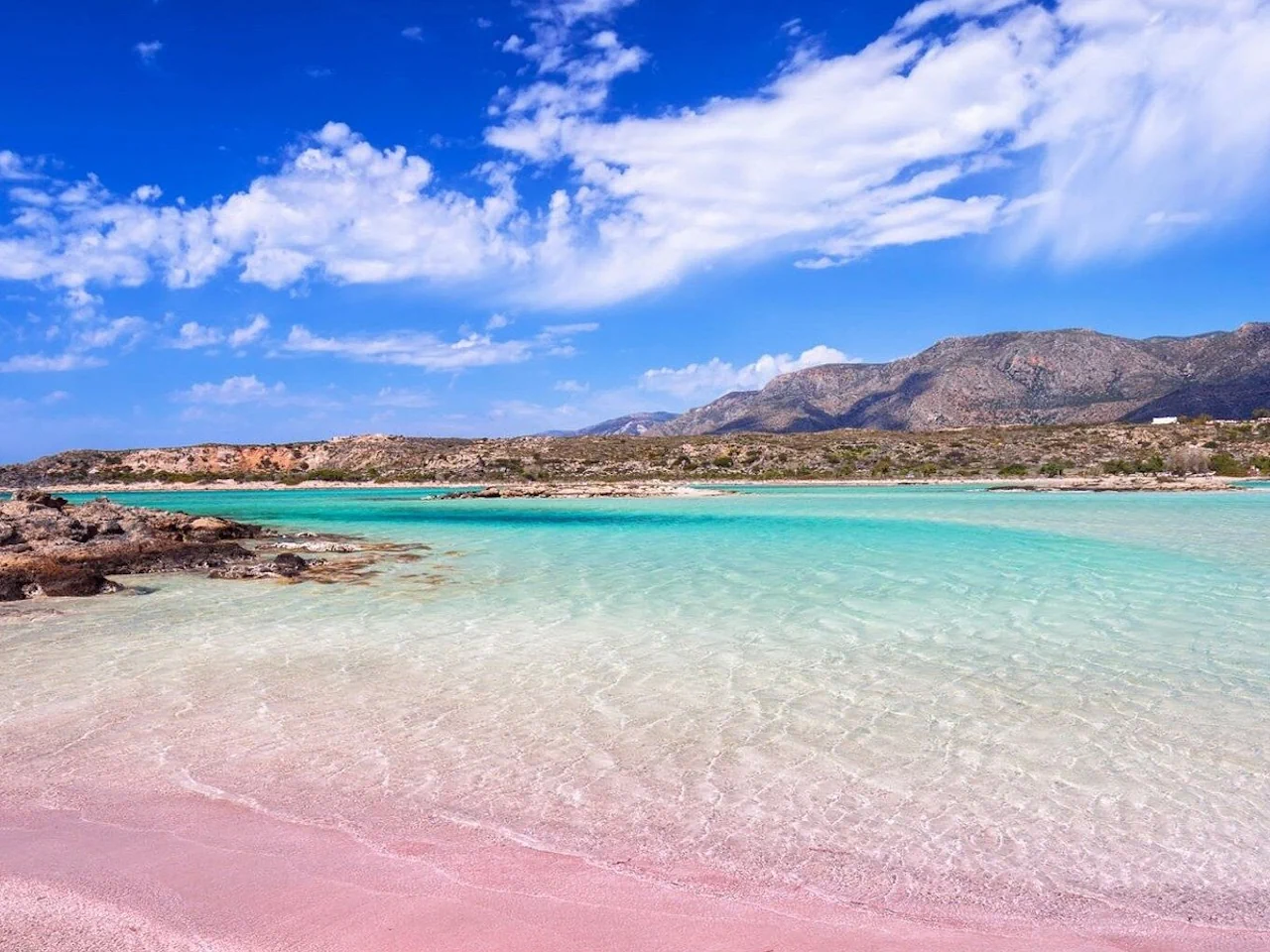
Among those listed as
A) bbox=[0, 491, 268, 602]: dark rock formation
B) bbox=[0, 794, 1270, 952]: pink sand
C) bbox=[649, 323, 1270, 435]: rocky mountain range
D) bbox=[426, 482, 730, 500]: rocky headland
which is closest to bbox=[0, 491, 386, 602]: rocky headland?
bbox=[0, 491, 268, 602]: dark rock formation

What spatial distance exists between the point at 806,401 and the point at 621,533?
468 feet

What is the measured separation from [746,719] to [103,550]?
1623 cm

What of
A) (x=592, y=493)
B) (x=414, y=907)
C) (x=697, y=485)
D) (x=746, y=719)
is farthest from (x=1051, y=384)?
(x=414, y=907)

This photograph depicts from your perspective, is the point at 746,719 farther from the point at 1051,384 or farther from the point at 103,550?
the point at 1051,384

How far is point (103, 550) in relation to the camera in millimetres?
17422

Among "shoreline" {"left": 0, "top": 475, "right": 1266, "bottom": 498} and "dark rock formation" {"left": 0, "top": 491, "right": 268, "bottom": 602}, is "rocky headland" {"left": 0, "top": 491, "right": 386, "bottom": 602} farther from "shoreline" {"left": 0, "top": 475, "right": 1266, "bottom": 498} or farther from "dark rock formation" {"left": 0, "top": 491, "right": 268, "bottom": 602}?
"shoreline" {"left": 0, "top": 475, "right": 1266, "bottom": 498}

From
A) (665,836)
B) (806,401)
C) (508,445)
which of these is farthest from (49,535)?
(806,401)

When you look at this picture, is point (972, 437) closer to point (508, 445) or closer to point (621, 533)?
point (508, 445)

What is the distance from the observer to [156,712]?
6809mm

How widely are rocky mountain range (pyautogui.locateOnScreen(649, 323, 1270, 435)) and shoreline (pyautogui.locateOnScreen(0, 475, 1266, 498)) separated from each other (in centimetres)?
5064

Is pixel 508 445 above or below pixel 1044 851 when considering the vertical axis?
above

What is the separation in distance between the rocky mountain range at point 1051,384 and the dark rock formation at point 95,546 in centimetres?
10217

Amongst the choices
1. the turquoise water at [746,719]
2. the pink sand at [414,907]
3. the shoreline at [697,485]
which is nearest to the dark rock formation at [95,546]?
the turquoise water at [746,719]

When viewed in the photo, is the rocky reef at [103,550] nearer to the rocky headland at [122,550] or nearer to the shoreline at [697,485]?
the rocky headland at [122,550]
